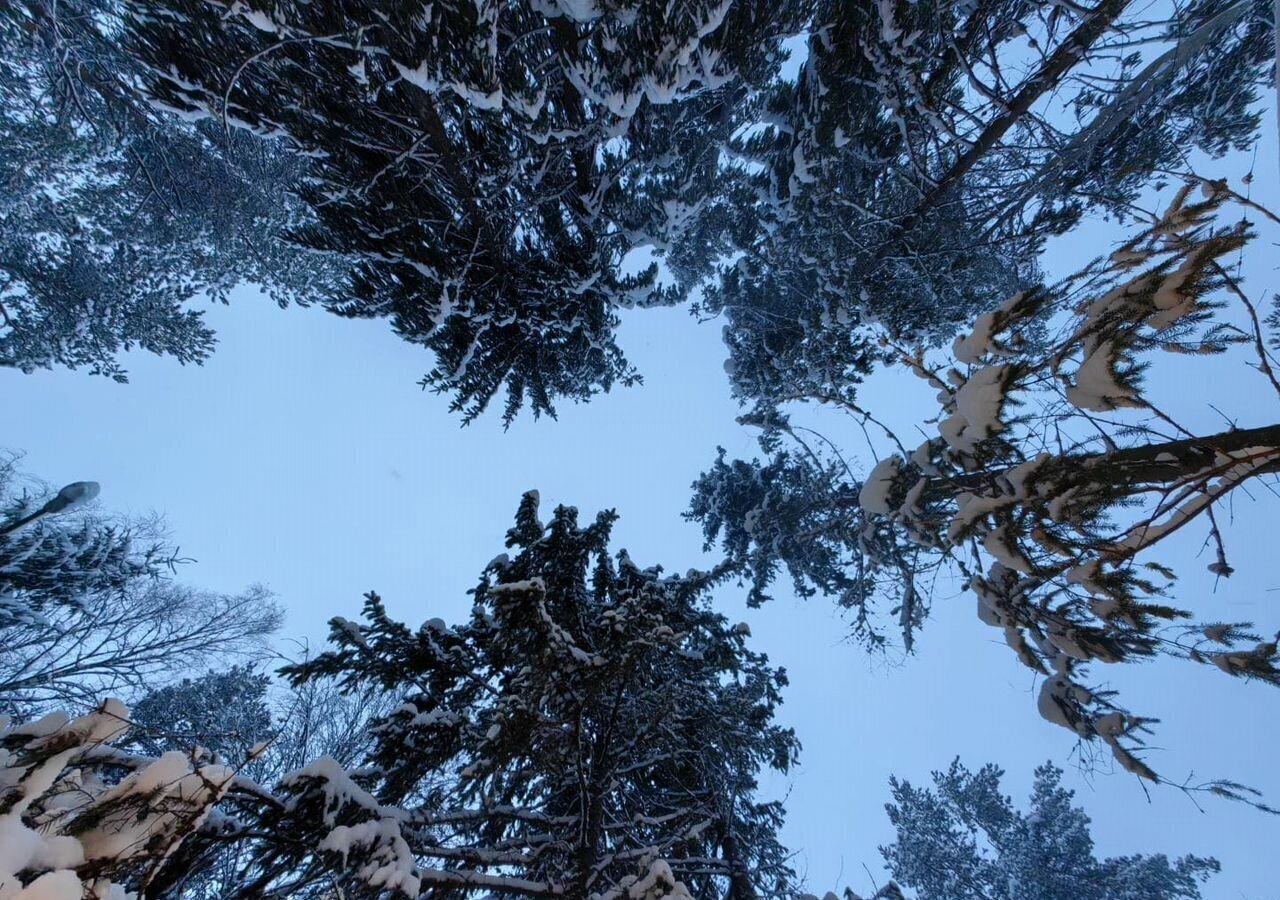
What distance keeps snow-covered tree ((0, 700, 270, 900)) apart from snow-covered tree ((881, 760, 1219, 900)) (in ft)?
47.8

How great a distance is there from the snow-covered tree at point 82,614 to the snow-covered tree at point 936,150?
879 cm

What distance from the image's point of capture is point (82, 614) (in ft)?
21.7

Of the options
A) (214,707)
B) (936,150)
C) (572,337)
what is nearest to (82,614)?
(214,707)

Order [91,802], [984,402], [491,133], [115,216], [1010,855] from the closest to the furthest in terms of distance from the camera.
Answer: [91,802]
[984,402]
[491,133]
[115,216]
[1010,855]

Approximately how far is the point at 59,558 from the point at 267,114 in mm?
5856

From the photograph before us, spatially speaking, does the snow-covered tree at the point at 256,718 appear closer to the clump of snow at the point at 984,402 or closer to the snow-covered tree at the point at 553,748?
the snow-covered tree at the point at 553,748

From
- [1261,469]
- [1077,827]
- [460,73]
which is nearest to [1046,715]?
[1261,469]

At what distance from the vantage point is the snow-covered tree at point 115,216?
658 cm

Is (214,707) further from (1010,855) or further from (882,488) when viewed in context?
(1010,855)

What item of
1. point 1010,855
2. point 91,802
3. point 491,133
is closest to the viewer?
point 91,802

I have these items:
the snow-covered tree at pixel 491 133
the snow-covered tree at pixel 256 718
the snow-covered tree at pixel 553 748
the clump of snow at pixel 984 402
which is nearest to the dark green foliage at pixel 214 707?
the snow-covered tree at pixel 256 718

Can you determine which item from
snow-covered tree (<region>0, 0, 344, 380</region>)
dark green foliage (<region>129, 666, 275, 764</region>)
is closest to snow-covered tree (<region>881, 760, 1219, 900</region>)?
dark green foliage (<region>129, 666, 275, 764</region>)

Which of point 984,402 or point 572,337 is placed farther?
point 572,337

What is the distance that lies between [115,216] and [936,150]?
11621 millimetres
